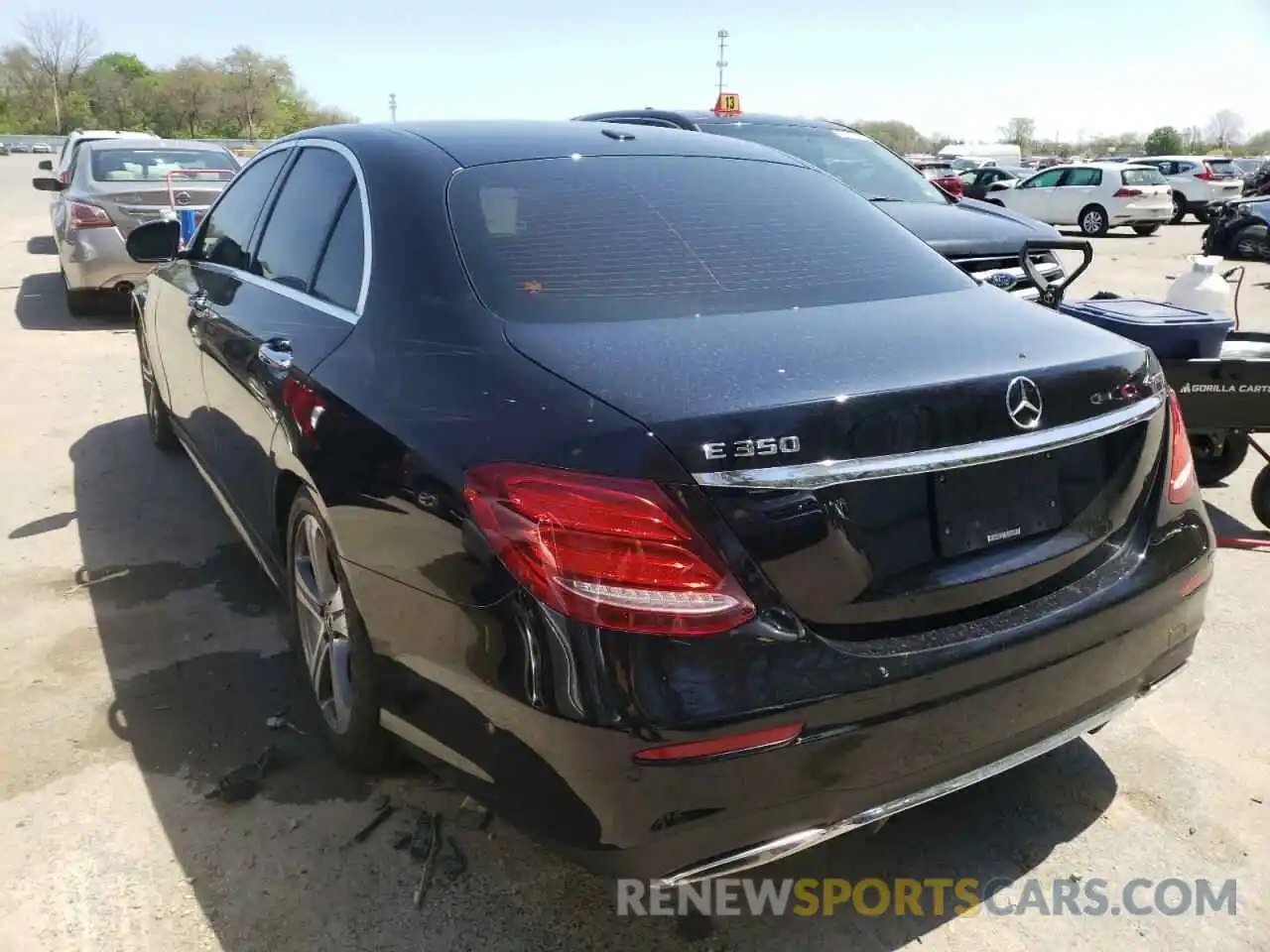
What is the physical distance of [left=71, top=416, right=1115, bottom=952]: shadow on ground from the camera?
234 cm

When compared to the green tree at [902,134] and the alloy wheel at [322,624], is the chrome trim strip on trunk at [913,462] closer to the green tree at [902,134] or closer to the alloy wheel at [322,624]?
the alloy wheel at [322,624]

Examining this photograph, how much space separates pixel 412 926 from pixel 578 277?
1.51m

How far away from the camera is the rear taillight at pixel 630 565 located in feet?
5.92

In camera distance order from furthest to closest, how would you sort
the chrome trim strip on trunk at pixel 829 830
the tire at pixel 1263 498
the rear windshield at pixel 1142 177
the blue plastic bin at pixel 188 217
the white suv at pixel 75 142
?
the rear windshield at pixel 1142 177
the white suv at pixel 75 142
the blue plastic bin at pixel 188 217
the tire at pixel 1263 498
the chrome trim strip on trunk at pixel 829 830

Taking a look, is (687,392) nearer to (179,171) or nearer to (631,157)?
(631,157)

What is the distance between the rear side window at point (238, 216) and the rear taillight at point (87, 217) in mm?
5852

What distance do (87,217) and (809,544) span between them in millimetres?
9468

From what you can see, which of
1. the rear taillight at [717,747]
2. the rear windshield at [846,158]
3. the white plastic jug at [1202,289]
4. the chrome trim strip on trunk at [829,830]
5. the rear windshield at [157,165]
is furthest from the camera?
the rear windshield at [157,165]

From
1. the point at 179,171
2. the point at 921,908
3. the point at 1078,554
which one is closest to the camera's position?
the point at 1078,554

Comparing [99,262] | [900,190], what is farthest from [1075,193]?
[99,262]

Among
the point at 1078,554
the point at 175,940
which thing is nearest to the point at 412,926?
the point at 175,940

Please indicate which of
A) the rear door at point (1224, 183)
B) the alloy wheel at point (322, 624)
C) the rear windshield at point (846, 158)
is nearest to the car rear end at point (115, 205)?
the rear windshield at point (846, 158)

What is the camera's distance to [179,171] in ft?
35.2

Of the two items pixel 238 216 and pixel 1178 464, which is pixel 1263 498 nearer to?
pixel 1178 464
